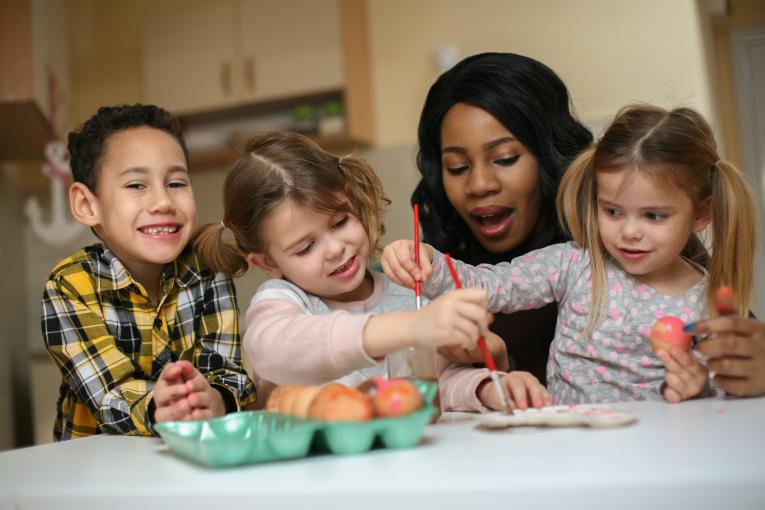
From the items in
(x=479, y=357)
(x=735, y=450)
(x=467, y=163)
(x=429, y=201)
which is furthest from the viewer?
(x=429, y=201)

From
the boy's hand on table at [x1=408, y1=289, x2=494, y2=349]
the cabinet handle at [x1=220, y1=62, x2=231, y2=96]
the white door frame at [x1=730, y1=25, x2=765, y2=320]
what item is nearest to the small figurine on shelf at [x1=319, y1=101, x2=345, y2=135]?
the cabinet handle at [x1=220, y1=62, x2=231, y2=96]

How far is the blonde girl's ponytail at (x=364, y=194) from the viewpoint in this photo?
1.21 metres

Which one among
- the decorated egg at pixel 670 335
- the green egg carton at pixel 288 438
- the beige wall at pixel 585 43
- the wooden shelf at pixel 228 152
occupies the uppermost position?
the beige wall at pixel 585 43

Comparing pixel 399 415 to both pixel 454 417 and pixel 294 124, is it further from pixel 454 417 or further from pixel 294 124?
pixel 294 124

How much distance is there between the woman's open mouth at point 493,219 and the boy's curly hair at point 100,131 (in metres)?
0.55

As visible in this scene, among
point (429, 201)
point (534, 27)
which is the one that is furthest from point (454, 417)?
point (534, 27)

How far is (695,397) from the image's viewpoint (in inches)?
37.7

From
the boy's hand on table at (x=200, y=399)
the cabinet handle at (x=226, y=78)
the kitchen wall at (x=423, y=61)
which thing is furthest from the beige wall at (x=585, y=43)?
the boy's hand on table at (x=200, y=399)

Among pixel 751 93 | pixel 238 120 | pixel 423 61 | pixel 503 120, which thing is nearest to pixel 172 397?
pixel 503 120

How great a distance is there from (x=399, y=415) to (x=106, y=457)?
33 cm

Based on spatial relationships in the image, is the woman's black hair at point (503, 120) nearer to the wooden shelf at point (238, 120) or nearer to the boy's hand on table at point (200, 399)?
the boy's hand on table at point (200, 399)

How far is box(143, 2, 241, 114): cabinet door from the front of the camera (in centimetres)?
354

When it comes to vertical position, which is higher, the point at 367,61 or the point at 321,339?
→ the point at 367,61

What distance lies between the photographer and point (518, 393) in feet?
3.08
